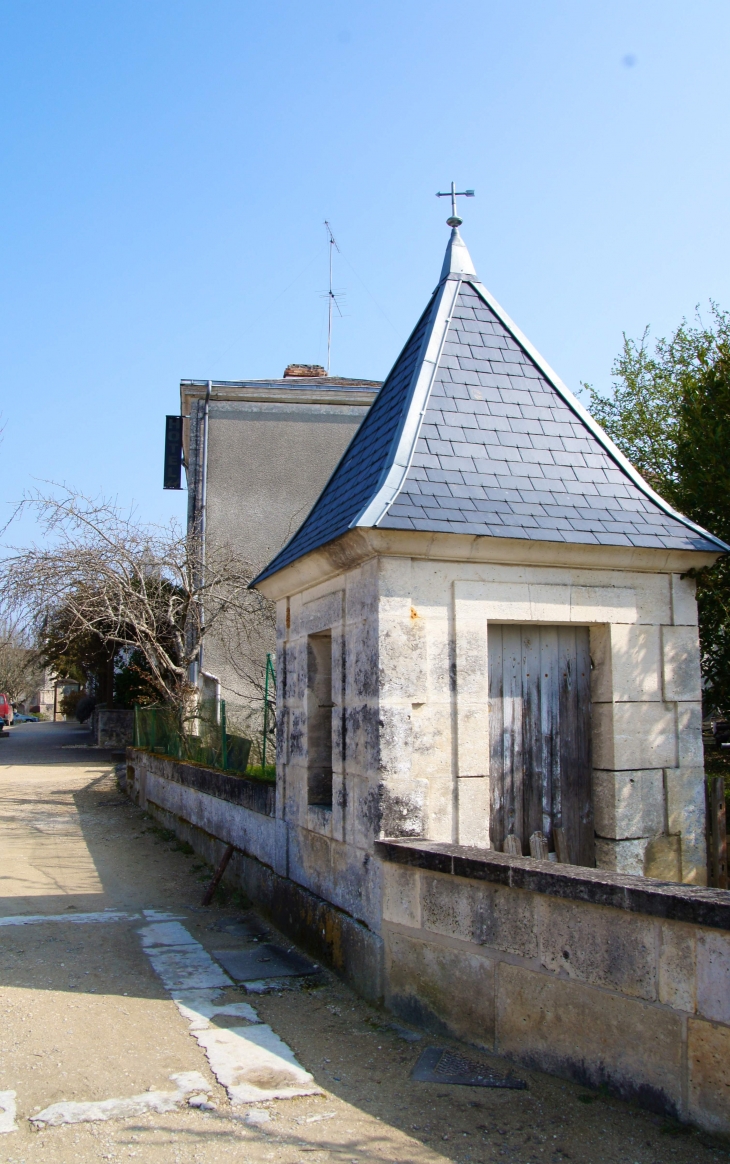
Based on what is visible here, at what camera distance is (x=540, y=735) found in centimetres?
519

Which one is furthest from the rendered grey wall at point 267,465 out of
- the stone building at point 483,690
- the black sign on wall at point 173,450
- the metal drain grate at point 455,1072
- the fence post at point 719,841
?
the metal drain grate at point 455,1072

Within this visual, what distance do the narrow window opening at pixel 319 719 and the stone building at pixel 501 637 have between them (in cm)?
16

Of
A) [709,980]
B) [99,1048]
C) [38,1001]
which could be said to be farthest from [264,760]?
[709,980]

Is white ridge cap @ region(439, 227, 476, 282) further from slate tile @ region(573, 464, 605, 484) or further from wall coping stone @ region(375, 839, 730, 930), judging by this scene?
wall coping stone @ region(375, 839, 730, 930)

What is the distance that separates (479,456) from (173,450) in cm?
1586

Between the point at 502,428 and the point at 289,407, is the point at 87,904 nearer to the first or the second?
the point at 502,428

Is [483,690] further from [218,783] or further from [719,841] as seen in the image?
[218,783]

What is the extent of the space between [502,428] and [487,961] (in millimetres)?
3066

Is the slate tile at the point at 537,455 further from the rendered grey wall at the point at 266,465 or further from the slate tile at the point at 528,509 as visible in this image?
the rendered grey wall at the point at 266,465

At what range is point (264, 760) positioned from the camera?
29.3 feet

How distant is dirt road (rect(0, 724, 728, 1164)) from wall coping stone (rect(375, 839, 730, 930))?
0.54 m

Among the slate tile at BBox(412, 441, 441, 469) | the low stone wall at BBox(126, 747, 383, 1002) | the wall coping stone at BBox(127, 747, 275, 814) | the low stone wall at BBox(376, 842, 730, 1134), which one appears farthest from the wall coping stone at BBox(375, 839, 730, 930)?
the wall coping stone at BBox(127, 747, 275, 814)

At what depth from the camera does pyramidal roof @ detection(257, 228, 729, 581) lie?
4914mm

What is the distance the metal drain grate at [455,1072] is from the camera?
12.3 feet
